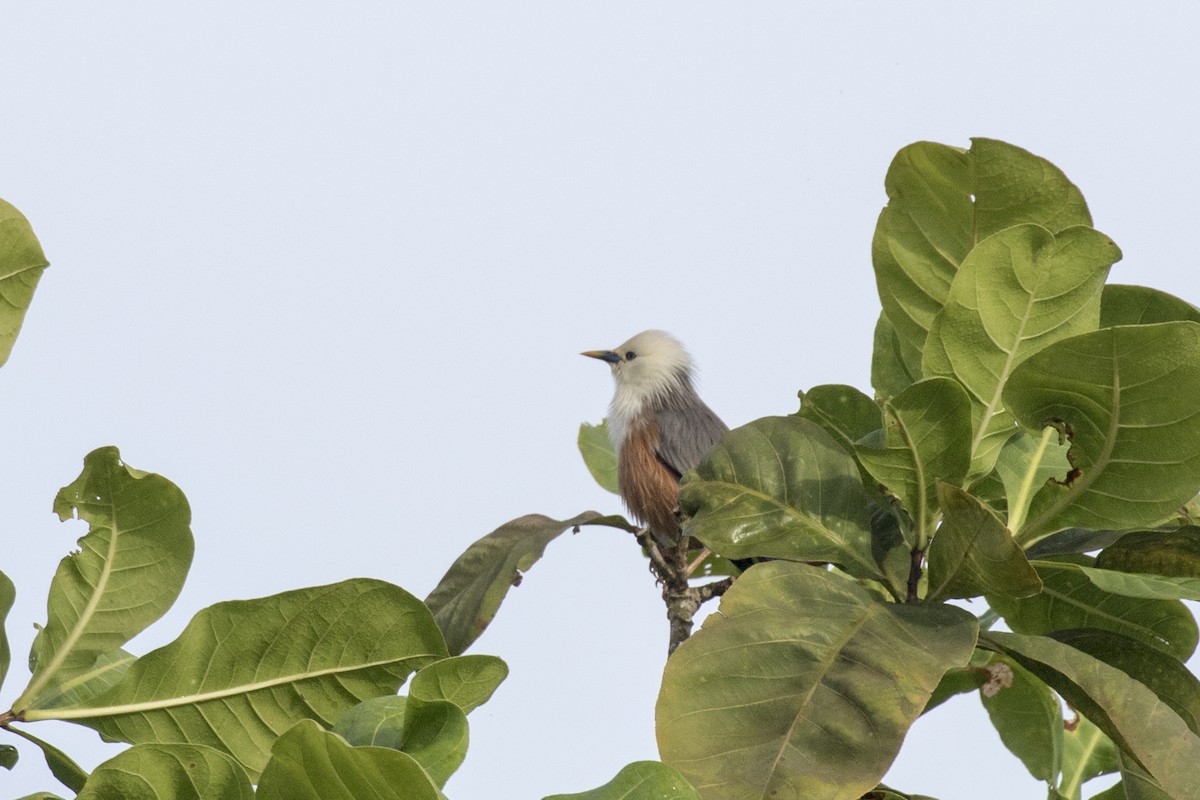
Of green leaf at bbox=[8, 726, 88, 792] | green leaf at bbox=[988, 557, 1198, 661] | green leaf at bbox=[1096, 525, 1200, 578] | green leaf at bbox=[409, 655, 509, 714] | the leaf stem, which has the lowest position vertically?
green leaf at bbox=[8, 726, 88, 792]

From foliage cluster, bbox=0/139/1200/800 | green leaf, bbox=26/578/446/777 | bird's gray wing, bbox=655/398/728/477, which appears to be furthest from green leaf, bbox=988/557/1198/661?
bird's gray wing, bbox=655/398/728/477

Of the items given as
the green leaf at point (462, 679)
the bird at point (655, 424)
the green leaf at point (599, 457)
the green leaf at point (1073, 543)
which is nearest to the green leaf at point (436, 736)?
the green leaf at point (462, 679)

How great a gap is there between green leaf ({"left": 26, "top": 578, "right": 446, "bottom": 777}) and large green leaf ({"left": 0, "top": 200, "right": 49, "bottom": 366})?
0.55 m

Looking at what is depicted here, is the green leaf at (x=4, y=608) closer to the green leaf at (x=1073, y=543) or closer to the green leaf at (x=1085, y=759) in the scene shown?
the green leaf at (x=1073, y=543)

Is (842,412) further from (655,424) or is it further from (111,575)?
(655,424)

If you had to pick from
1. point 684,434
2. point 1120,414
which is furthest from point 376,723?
point 684,434

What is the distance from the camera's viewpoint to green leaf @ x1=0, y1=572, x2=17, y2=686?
1.83 meters

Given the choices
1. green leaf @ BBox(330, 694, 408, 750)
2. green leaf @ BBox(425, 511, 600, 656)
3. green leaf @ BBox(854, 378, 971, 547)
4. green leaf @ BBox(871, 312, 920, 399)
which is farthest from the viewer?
green leaf @ BBox(871, 312, 920, 399)

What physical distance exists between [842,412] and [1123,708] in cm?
70

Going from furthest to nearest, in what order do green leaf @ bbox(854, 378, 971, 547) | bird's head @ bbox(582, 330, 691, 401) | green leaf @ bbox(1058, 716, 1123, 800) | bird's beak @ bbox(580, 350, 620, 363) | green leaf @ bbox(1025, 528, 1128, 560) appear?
bird's beak @ bbox(580, 350, 620, 363) → bird's head @ bbox(582, 330, 691, 401) → green leaf @ bbox(1058, 716, 1123, 800) → green leaf @ bbox(1025, 528, 1128, 560) → green leaf @ bbox(854, 378, 971, 547)

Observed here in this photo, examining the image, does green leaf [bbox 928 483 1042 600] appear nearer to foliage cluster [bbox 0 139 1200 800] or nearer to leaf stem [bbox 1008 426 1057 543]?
foliage cluster [bbox 0 139 1200 800]

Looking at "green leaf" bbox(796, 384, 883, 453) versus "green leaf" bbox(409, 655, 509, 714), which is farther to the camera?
"green leaf" bbox(796, 384, 883, 453)

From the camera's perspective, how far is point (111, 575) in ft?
6.34

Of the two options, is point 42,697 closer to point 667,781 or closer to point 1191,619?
point 667,781
